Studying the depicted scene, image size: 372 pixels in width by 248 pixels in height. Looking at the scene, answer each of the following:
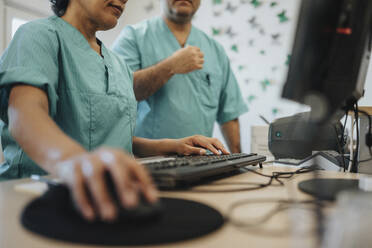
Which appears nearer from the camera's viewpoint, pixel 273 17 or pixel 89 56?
pixel 89 56

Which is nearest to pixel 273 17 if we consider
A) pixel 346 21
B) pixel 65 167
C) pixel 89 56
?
pixel 89 56

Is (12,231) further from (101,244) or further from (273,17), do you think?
(273,17)

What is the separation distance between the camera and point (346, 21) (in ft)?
1.64

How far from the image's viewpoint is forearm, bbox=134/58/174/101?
1.34 m

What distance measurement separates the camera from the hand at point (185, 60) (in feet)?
4.32

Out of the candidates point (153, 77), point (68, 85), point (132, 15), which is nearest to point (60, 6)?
point (68, 85)

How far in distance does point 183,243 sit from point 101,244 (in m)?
0.07

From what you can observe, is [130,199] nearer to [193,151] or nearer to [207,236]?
[207,236]

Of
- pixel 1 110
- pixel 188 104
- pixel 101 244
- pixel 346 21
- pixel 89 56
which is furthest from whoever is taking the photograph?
pixel 188 104

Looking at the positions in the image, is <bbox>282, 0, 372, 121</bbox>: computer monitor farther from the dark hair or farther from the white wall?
the white wall

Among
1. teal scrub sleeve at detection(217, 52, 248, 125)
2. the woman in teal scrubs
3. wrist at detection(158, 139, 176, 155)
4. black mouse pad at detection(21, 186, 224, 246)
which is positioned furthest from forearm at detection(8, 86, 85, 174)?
teal scrub sleeve at detection(217, 52, 248, 125)

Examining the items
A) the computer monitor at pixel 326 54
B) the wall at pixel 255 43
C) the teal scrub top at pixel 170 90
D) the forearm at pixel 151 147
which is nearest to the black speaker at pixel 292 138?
the teal scrub top at pixel 170 90

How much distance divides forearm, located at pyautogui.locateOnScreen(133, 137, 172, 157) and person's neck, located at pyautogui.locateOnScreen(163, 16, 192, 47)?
697mm

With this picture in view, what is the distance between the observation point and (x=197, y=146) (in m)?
1.01
